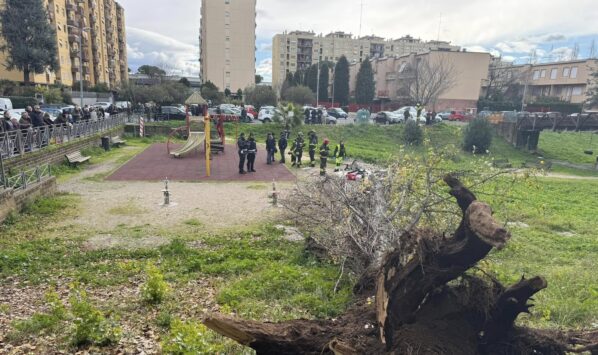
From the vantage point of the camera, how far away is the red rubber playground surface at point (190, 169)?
16.0m

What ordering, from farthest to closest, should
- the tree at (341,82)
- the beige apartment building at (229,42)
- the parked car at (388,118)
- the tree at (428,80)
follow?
1. the beige apartment building at (229,42)
2. the tree at (341,82)
3. the tree at (428,80)
4. the parked car at (388,118)

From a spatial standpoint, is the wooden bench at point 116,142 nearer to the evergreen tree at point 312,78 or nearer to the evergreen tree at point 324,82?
the evergreen tree at point 324,82

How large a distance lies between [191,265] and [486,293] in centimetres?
522

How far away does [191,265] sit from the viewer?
24.0 feet

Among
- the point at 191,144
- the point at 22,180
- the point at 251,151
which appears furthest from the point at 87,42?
the point at 22,180

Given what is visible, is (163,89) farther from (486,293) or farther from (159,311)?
(486,293)

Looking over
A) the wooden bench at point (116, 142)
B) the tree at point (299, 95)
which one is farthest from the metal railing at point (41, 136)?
the tree at point (299, 95)

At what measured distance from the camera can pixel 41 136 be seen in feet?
50.6

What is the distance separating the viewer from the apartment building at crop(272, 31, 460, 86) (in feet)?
315

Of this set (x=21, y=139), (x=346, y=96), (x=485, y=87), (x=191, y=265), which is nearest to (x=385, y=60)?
(x=346, y=96)

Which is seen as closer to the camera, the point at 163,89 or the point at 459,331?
the point at 459,331

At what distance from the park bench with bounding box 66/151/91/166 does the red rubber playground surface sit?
172 cm

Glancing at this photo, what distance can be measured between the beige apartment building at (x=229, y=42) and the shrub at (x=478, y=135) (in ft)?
167

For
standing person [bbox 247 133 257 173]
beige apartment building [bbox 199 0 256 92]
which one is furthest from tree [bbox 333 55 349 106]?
standing person [bbox 247 133 257 173]
